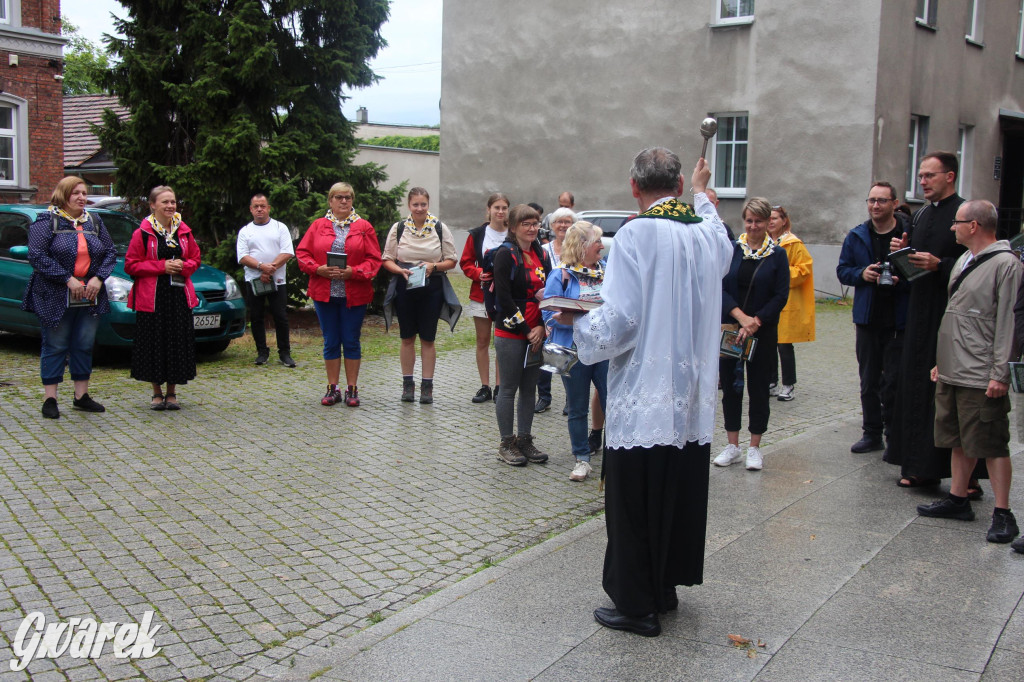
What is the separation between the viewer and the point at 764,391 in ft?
22.9

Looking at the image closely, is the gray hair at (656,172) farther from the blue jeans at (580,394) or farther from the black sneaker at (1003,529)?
the black sneaker at (1003,529)

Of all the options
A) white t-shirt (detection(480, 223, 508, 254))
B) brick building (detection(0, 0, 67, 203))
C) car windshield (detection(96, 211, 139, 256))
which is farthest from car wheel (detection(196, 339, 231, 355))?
brick building (detection(0, 0, 67, 203))

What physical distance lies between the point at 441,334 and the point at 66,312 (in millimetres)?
6973

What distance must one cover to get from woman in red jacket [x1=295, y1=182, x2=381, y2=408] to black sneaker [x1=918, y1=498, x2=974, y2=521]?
5.17 meters

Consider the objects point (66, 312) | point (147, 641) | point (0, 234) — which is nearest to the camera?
point (147, 641)

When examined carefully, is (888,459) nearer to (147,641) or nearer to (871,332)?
(871,332)

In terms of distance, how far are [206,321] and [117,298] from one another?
3.38 ft

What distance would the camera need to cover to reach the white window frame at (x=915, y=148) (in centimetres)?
2200

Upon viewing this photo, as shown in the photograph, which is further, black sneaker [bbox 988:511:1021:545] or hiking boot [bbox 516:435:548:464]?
hiking boot [bbox 516:435:548:464]

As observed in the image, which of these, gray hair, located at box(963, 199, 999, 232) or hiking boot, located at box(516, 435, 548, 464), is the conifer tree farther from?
gray hair, located at box(963, 199, 999, 232)

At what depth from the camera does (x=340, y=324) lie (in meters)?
9.05

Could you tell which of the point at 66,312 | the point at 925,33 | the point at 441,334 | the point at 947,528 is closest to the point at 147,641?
the point at 947,528

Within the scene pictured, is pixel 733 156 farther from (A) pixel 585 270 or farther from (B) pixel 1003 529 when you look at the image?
(B) pixel 1003 529

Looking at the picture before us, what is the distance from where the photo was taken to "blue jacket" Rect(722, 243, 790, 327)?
699 cm
